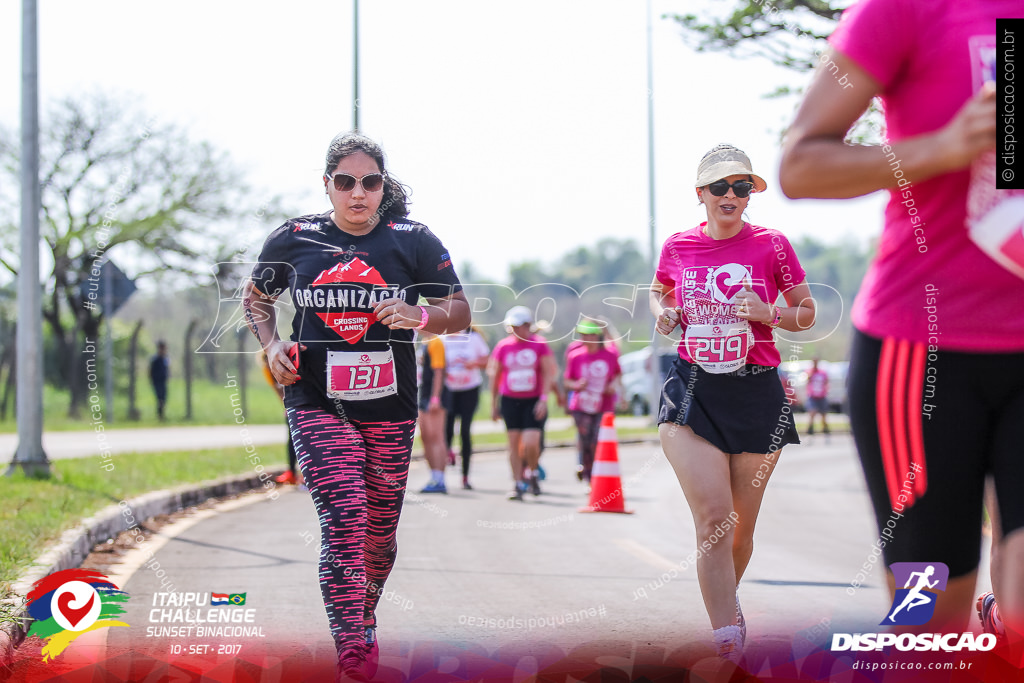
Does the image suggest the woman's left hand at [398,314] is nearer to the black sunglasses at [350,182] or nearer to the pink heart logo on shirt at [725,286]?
the black sunglasses at [350,182]

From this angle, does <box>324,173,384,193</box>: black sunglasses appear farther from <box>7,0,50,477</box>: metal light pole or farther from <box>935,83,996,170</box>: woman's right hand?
<box>7,0,50,477</box>: metal light pole

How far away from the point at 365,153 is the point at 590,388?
8.22 metres

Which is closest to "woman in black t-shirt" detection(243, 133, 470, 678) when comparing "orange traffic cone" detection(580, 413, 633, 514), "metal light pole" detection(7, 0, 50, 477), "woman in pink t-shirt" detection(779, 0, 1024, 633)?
"woman in pink t-shirt" detection(779, 0, 1024, 633)

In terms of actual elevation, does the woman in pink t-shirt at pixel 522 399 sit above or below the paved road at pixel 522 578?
above

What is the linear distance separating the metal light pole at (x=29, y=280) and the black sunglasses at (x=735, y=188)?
6.19m

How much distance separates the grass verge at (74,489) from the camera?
20.6ft

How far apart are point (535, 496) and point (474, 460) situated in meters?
6.44

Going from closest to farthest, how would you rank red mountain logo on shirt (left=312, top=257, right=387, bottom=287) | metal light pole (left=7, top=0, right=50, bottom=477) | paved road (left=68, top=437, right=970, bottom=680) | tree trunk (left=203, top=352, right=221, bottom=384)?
red mountain logo on shirt (left=312, top=257, right=387, bottom=287) → paved road (left=68, top=437, right=970, bottom=680) → tree trunk (left=203, top=352, right=221, bottom=384) → metal light pole (left=7, top=0, right=50, bottom=477)

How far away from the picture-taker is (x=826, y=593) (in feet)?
21.7

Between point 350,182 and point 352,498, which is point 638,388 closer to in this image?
point 350,182

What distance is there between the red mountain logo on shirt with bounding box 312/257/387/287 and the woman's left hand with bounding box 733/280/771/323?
4.09 ft

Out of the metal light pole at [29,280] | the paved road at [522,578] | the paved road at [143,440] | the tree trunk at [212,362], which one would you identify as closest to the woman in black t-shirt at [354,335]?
the paved road at [522,578]

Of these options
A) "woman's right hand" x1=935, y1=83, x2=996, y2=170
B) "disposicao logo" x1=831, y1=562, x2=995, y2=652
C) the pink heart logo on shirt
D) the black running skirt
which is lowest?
"disposicao logo" x1=831, y1=562, x2=995, y2=652

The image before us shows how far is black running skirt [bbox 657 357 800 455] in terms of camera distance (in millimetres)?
4164
